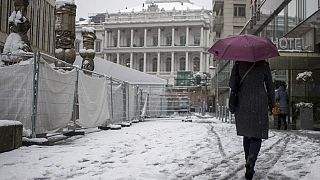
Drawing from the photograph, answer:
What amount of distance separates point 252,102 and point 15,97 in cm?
493

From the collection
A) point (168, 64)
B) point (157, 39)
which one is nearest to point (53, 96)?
point (168, 64)

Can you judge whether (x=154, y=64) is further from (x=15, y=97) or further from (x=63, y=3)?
(x=15, y=97)

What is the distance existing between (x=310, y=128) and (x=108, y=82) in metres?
→ 8.11

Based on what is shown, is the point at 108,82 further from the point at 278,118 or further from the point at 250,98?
the point at 250,98

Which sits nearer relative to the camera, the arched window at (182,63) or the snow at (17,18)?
the snow at (17,18)

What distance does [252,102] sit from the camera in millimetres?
6113

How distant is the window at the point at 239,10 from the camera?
54.7 meters

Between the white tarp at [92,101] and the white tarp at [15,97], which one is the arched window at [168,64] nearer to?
the white tarp at [92,101]

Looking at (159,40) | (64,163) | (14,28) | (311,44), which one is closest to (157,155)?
(64,163)

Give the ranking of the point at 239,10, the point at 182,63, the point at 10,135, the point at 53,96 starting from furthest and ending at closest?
1. the point at 182,63
2. the point at 239,10
3. the point at 53,96
4. the point at 10,135

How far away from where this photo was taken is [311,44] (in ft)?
61.4

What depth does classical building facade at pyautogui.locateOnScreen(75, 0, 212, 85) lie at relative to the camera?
3991 inches

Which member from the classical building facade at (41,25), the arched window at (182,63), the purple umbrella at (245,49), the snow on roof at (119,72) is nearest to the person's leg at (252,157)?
the purple umbrella at (245,49)

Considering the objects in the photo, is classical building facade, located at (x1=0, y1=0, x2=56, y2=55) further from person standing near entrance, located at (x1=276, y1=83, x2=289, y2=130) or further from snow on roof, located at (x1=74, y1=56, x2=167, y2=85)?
person standing near entrance, located at (x1=276, y1=83, x2=289, y2=130)
